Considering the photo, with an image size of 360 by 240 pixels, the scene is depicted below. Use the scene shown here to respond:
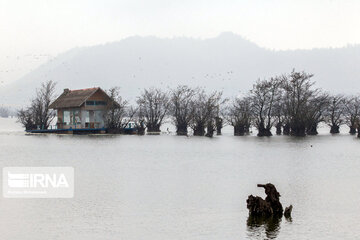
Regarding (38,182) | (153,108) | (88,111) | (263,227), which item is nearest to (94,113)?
(88,111)

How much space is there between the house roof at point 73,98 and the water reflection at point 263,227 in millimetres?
73479

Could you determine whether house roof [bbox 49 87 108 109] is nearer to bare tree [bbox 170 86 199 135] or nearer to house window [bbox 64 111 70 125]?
house window [bbox 64 111 70 125]

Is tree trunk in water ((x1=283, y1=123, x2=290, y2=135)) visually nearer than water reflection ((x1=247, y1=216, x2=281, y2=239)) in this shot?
No

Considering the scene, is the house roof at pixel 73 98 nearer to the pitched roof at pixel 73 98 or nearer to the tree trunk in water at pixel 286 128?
the pitched roof at pixel 73 98

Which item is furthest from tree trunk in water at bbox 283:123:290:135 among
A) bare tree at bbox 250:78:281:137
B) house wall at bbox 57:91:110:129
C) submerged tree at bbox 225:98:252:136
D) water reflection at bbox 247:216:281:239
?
water reflection at bbox 247:216:281:239

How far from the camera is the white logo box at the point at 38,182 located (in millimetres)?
27234

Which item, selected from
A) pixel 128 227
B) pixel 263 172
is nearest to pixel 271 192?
pixel 128 227

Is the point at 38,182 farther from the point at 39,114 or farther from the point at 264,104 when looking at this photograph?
the point at 39,114

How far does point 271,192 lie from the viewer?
72.6 ft

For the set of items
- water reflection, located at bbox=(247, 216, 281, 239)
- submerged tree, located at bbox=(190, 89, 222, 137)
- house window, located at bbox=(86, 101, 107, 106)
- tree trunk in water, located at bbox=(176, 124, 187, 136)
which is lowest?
water reflection, located at bbox=(247, 216, 281, 239)

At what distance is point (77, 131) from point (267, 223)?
2954 inches

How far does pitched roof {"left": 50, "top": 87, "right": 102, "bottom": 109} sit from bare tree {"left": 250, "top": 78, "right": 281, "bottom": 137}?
25861 millimetres

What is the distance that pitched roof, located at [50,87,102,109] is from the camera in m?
94.4

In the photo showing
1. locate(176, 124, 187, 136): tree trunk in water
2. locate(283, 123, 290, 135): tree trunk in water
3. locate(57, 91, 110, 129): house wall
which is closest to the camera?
locate(283, 123, 290, 135): tree trunk in water
